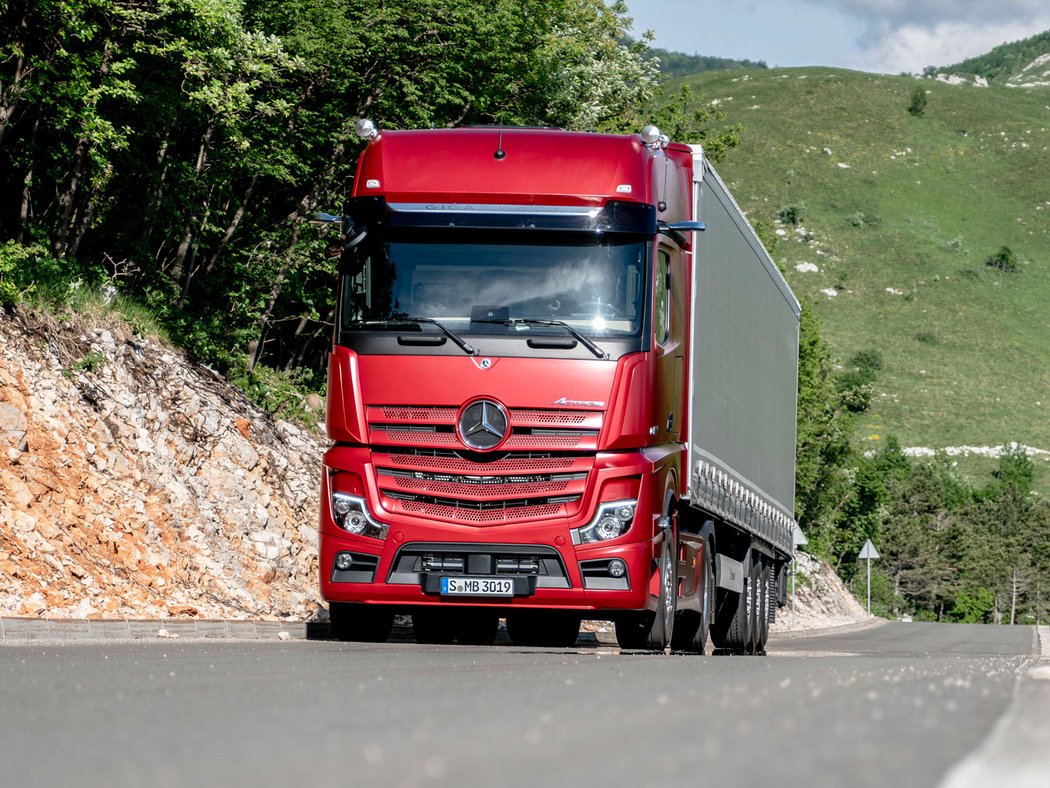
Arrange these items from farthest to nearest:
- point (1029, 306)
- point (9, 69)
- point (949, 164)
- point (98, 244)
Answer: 1. point (949, 164)
2. point (1029, 306)
3. point (98, 244)
4. point (9, 69)

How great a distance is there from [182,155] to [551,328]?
15.4 meters

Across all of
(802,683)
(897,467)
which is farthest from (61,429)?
(897,467)

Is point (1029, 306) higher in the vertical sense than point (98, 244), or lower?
higher

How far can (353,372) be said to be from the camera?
46.0 ft

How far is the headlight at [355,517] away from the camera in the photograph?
1400cm

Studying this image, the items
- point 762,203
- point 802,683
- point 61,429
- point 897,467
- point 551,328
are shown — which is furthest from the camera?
point 762,203

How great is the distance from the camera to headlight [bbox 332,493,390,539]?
45.9 ft

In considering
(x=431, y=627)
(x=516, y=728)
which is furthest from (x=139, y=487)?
(x=516, y=728)

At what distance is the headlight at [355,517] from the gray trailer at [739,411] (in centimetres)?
294

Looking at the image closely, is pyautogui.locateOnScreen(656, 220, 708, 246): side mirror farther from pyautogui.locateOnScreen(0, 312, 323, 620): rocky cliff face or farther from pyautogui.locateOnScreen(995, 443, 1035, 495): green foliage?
pyautogui.locateOnScreen(995, 443, 1035, 495): green foliage

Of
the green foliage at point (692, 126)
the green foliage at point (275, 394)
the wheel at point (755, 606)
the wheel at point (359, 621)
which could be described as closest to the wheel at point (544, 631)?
the wheel at point (755, 606)

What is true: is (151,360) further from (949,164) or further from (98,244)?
(949,164)

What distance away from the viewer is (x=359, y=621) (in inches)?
605

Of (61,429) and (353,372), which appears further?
(61,429)
